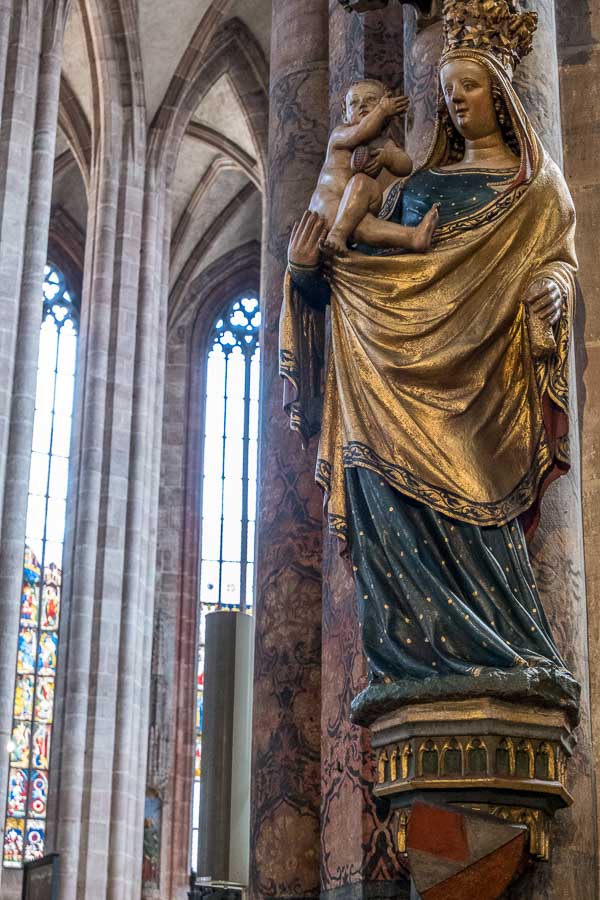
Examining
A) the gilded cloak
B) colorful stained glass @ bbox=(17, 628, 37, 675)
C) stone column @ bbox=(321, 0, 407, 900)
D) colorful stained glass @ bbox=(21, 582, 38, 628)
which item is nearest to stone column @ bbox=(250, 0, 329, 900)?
stone column @ bbox=(321, 0, 407, 900)

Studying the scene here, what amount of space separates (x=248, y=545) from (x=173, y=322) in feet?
13.1

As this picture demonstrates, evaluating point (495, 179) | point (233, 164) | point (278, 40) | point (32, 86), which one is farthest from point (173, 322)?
point (495, 179)

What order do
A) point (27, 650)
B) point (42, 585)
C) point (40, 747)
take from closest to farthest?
point (40, 747) → point (27, 650) → point (42, 585)

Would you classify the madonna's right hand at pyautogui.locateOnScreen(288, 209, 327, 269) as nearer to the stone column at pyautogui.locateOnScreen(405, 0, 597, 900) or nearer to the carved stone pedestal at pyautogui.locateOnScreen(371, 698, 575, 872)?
the stone column at pyautogui.locateOnScreen(405, 0, 597, 900)

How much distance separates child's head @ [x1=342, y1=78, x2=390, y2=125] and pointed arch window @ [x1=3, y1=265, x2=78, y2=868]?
1759cm

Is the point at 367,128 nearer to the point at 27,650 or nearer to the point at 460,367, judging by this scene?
the point at 460,367

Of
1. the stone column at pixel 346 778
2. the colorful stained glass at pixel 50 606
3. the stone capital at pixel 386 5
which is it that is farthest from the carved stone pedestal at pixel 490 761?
the colorful stained glass at pixel 50 606

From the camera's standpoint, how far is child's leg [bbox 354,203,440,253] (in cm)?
471

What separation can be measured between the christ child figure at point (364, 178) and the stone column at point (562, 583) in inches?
15.1

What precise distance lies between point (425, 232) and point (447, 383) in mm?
453

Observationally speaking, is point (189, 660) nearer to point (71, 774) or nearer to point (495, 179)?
point (71, 774)

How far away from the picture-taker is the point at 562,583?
15.8ft

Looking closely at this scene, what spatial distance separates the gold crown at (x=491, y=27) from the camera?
507cm

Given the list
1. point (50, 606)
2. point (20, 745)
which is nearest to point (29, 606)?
point (50, 606)
